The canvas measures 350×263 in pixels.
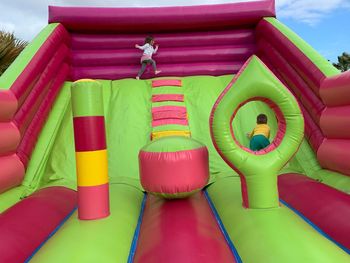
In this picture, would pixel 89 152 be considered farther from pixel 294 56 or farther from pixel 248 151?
pixel 294 56

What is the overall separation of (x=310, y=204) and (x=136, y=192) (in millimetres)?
1135

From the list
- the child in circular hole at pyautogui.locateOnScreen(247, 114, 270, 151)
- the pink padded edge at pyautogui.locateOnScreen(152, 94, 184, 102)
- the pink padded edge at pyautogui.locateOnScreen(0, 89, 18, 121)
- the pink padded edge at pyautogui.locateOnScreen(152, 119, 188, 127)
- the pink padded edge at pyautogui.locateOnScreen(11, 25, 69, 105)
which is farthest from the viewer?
the pink padded edge at pyautogui.locateOnScreen(152, 94, 184, 102)

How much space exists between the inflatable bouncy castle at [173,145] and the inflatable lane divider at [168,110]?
0.01m

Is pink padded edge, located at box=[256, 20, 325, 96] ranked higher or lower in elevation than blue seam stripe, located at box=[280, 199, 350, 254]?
higher

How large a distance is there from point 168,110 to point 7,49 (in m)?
3.04

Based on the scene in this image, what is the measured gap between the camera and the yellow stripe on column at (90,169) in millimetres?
1951

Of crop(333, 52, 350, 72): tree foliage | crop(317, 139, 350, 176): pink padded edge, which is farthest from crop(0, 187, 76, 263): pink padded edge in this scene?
crop(333, 52, 350, 72): tree foliage

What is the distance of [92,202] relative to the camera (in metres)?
1.92

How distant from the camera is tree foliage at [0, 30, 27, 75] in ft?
17.6

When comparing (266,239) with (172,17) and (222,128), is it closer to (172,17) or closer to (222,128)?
(222,128)

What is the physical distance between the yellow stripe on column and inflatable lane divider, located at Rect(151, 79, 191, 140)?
1.45m

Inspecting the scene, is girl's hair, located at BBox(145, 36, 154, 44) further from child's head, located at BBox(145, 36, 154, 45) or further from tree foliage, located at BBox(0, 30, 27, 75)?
tree foliage, located at BBox(0, 30, 27, 75)

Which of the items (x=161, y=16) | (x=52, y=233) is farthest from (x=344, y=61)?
(x=52, y=233)

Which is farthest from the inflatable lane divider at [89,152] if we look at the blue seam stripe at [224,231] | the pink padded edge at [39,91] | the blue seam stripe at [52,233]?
the pink padded edge at [39,91]
